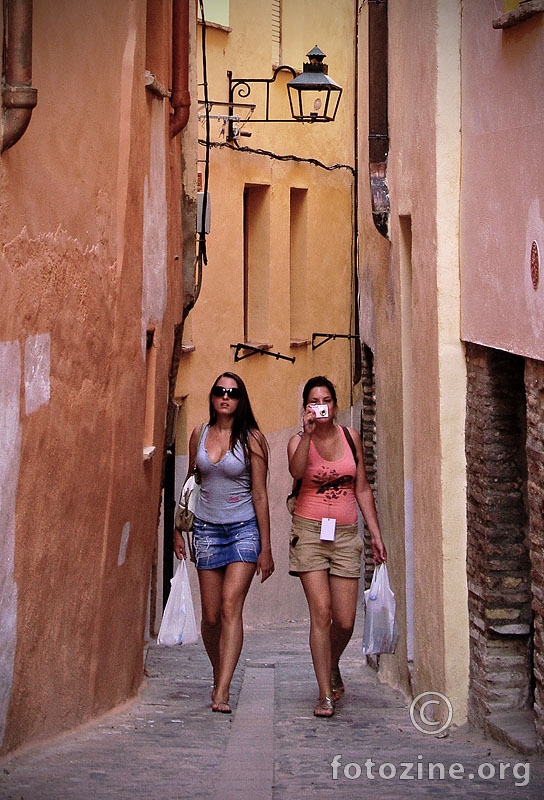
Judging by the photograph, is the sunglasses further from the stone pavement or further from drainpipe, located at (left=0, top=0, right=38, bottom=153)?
drainpipe, located at (left=0, top=0, right=38, bottom=153)

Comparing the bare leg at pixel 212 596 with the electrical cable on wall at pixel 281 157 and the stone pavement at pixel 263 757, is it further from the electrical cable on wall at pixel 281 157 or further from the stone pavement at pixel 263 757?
the electrical cable on wall at pixel 281 157

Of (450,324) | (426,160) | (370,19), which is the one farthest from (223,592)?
(370,19)

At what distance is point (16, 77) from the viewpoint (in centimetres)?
546

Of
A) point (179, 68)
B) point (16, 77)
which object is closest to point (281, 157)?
point (179, 68)

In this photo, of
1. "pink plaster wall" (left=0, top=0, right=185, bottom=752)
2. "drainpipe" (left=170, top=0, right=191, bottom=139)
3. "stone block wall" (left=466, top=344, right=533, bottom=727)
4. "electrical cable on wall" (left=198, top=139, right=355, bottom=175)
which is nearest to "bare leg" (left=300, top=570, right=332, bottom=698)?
"stone block wall" (left=466, top=344, right=533, bottom=727)

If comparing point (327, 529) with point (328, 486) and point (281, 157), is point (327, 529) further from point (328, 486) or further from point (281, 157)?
point (281, 157)

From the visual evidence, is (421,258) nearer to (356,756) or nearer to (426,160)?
(426,160)

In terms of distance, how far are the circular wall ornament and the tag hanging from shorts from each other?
82.9 inches

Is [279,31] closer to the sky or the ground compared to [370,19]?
closer to the sky

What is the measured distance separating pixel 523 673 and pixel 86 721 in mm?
2376

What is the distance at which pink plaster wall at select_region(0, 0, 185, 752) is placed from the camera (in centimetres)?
586

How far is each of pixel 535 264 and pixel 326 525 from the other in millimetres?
2209

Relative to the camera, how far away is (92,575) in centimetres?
747

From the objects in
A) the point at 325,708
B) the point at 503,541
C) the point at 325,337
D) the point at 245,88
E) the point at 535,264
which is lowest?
the point at 325,708
